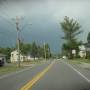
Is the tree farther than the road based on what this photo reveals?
Yes

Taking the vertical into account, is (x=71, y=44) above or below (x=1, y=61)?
above

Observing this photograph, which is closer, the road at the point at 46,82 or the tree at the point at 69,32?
the road at the point at 46,82

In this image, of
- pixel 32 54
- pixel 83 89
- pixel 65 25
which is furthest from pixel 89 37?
pixel 83 89

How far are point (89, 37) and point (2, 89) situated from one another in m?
173

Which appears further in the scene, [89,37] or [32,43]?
[89,37]

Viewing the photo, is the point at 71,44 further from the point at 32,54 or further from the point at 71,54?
the point at 32,54

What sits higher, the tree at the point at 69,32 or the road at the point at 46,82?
→ the tree at the point at 69,32

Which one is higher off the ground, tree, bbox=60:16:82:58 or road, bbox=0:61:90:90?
tree, bbox=60:16:82:58

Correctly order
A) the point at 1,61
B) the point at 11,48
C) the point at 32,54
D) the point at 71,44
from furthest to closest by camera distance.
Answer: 1. the point at 11,48
2. the point at 32,54
3. the point at 71,44
4. the point at 1,61

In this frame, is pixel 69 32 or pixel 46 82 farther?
pixel 69 32

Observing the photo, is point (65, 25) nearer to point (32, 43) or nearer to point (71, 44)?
point (71, 44)

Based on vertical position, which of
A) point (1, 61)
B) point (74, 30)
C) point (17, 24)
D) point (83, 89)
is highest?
point (74, 30)

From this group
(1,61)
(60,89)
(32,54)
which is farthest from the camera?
(32,54)

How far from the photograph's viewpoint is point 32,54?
16225cm
